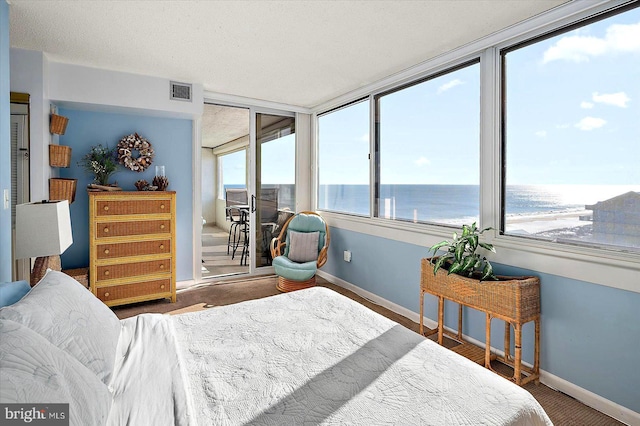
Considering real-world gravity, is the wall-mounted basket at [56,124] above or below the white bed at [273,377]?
above

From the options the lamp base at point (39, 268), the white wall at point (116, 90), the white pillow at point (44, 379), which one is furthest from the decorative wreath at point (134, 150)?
the white pillow at point (44, 379)

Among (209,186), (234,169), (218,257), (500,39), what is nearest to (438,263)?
(500,39)

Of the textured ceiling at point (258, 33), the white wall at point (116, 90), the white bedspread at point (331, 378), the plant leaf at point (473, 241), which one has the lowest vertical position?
the white bedspread at point (331, 378)

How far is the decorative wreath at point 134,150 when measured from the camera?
13.4 ft

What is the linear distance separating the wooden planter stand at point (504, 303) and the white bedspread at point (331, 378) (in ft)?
3.16

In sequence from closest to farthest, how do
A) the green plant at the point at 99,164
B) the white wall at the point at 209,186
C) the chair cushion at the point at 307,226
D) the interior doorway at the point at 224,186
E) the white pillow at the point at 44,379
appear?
the white pillow at the point at 44,379, the green plant at the point at 99,164, the chair cushion at the point at 307,226, the interior doorway at the point at 224,186, the white wall at the point at 209,186

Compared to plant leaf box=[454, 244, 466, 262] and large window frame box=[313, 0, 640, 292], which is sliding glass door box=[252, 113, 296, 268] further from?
plant leaf box=[454, 244, 466, 262]

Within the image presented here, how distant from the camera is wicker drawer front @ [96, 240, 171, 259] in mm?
3619

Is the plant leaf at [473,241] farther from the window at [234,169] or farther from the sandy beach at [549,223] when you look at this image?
the window at [234,169]

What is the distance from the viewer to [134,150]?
4199 mm

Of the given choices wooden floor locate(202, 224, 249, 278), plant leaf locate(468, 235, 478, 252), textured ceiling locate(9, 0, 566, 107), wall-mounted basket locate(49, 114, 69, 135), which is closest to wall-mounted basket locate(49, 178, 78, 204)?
wall-mounted basket locate(49, 114, 69, 135)

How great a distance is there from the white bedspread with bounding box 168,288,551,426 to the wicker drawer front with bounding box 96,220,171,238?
2.23 m

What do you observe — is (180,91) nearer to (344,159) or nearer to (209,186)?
(344,159)

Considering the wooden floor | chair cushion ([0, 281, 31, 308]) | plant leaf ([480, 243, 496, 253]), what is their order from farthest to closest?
1. the wooden floor
2. plant leaf ([480, 243, 496, 253])
3. chair cushion ([0, 281, 31, 308])
